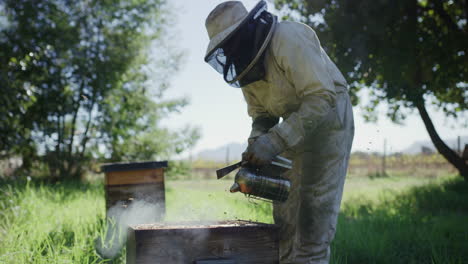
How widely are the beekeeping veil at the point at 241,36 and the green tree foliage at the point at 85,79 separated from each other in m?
8.29

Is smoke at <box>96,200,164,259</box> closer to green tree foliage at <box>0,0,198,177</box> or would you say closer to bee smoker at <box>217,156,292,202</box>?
bee smoker at <box>217,156,292,202</box>

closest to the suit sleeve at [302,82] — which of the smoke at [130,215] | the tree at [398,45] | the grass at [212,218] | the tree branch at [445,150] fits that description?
the grass at [212,218]

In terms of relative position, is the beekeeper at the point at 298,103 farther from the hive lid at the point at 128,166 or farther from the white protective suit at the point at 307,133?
the hive lid at the point at 128,166

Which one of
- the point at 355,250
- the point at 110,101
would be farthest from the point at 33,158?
the point at 355,250

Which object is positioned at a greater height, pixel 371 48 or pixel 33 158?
pixel 371 48

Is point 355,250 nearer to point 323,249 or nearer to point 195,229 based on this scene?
point 323,249

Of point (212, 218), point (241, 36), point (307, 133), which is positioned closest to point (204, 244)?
point (307, 133)

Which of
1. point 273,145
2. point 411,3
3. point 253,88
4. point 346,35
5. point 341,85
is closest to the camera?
point 273,145

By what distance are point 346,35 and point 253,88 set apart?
4.81 meters

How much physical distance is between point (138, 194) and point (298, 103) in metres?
2.86

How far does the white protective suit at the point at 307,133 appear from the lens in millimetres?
2248

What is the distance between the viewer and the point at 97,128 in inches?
427

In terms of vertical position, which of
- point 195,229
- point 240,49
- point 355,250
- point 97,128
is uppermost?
point 97,128

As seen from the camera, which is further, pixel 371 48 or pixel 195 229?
pixel 371 48
